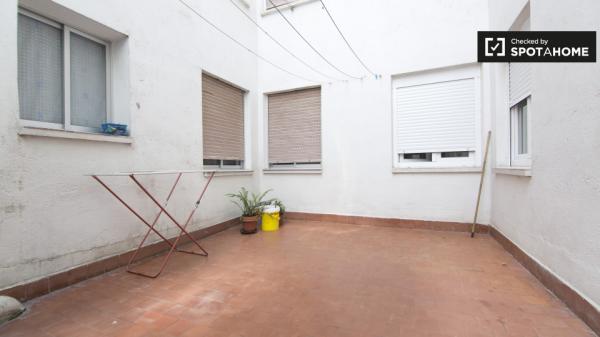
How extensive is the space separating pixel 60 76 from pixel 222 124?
230 centimetres

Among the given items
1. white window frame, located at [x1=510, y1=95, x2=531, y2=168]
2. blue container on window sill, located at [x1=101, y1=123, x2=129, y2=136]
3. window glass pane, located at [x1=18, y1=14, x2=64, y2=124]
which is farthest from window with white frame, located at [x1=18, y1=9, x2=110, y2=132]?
white window frame, located at [x1=510, y1=95, x2=531, y2=168]

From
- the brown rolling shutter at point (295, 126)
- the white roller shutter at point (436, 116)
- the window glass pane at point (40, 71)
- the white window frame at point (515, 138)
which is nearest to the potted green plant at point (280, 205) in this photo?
the brown rolling shutter at point (295, 126)

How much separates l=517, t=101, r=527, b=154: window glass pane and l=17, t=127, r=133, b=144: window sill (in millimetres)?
4672

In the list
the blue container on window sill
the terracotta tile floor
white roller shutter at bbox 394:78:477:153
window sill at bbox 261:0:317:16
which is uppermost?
window sill at bbox 261:0:317:16

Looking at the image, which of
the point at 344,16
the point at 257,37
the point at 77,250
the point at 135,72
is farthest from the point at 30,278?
the point at 344,16

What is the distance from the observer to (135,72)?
2969mm

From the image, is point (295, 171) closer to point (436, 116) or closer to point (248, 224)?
point (248, 224)

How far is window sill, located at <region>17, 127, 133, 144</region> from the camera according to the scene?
2.09m

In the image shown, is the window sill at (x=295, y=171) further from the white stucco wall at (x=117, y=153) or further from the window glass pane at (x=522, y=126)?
the window glass pane at (x=522, y=126)

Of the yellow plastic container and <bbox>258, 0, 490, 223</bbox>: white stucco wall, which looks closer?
<bbox>258, 0, 490, 223</bbox>: white stucco wall

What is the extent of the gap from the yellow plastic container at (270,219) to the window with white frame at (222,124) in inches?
46.9

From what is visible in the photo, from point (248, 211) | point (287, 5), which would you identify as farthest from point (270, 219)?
point (287, 5)

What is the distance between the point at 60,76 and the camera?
2518mm

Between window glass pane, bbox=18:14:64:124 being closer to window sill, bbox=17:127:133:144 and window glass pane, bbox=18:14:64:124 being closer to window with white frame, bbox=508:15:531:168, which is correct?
window sill, bbox=17:127:133:144
